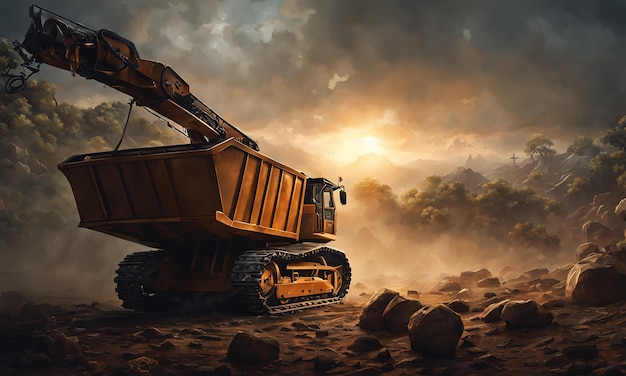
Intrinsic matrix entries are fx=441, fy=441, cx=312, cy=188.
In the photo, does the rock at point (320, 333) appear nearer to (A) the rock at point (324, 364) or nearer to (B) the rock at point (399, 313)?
(B) the rock at point (399, 313)

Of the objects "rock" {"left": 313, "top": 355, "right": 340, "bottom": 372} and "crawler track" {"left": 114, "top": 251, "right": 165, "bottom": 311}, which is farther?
"crawler track" {"left": 114, "top": 251, "right": 165, "bottom": 311}

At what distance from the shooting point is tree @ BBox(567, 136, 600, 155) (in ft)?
176

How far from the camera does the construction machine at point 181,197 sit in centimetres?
771

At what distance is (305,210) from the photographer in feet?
41.1

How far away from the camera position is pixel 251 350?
577 centimetres

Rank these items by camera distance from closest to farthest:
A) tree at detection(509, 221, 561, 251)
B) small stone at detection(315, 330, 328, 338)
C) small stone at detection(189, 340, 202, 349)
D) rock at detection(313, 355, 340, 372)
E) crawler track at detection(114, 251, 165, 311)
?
rock at detection(313, 355, 340, 372), small stone at detection(189, 340, 202, 349), small stone at detection(315, 330, 328, 338), crawler track at detection(114, 251, 165, 311), tree at detection(509, 221, 561, 251)

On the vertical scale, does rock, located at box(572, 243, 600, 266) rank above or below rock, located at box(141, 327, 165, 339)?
above

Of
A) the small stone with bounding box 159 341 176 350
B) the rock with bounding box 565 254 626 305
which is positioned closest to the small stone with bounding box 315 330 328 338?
the small stone with bounding box 159 341 176 350

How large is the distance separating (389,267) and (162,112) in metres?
36.6

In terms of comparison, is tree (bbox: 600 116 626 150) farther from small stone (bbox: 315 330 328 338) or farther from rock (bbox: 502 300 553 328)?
small stone (bbox: 315 330 328 338)

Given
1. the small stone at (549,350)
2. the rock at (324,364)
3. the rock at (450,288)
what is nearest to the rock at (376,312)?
the rock at (324,364)

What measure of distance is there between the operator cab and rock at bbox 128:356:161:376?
301 inches


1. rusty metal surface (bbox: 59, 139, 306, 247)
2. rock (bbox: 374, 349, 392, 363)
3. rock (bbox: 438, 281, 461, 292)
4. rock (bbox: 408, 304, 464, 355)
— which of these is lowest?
rock (bbox: 374, 349, 392, 363)

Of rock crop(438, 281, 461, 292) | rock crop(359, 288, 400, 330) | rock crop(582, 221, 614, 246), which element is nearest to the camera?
rock crop(359, 288, 400, 330)
